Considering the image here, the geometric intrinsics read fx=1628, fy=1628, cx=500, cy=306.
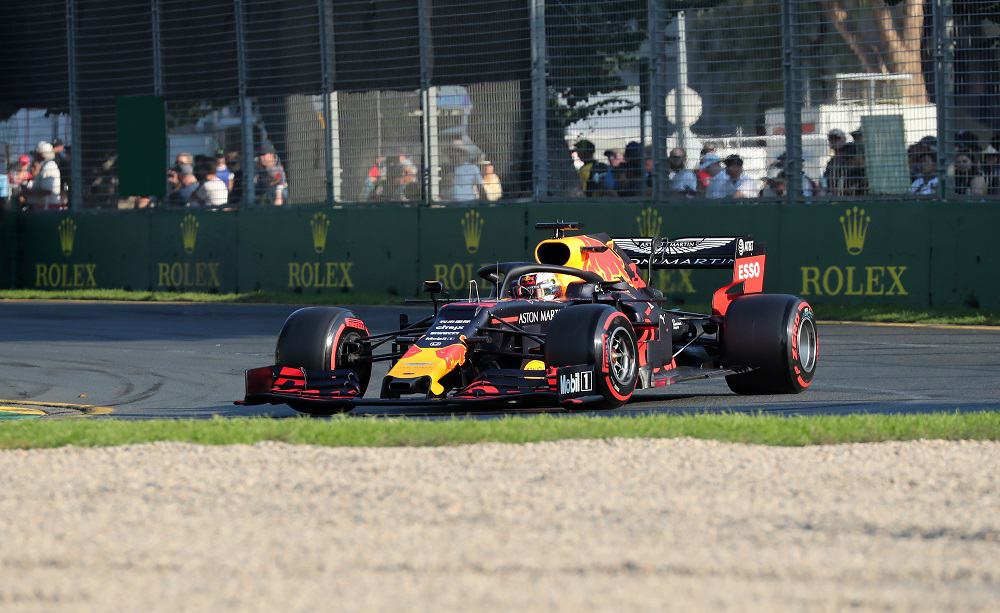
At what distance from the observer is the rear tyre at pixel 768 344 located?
1134 centimetres

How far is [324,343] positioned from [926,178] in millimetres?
9376

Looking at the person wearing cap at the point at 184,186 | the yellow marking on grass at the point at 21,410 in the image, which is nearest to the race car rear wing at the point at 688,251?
the yellow marking on grass at the point at 21,410

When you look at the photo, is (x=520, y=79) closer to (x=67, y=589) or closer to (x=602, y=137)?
(x=602, y=137)

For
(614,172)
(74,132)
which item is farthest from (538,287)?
(74,132)

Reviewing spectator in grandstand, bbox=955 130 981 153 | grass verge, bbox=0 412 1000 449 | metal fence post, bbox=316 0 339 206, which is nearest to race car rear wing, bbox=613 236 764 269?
grass verge, bbox=0 412 1000 449

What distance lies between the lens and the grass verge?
8.55 m

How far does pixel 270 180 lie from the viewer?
75.5ft

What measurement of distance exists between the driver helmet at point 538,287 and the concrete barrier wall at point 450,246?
7.28m

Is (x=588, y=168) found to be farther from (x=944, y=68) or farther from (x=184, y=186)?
(x=184, y=186)

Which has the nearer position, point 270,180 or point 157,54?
point 270,180

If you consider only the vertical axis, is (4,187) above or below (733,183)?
above

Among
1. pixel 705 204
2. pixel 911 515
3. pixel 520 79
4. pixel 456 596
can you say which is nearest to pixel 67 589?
pixel 456 596

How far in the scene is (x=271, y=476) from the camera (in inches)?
294

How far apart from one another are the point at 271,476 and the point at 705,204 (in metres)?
12.4
